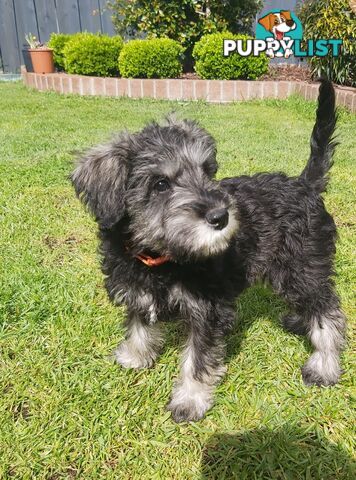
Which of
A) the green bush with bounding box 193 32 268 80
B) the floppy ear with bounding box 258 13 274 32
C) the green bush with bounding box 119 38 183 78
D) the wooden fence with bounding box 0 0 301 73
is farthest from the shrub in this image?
the wooden fence with bounding box 0 0 301 73

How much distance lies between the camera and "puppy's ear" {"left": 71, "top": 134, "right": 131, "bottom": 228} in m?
2.38

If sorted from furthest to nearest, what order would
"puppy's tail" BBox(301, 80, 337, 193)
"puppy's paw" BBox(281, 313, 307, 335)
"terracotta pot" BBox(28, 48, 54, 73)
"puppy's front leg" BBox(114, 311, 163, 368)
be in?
"terracotta pot" BBox(28, 48, 54, 73)
"puppy's paw" BBox(281, 313, 307, 335)
"puppy's front leg" BBox(114, 311, 163, 368)
"puppy's tail" BBox(301, 80, 337, 193)

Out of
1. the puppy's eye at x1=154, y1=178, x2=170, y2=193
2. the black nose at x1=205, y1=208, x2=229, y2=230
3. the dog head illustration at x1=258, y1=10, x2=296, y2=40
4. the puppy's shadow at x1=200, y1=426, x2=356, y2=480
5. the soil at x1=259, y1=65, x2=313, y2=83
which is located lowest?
the puppy's shadow at x1=200, y1=426, x2=356, y2=480

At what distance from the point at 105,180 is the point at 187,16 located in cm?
955

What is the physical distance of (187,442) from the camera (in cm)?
246

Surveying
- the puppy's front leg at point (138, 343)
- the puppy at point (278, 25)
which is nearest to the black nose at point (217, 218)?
the puppy's front leg at point (138, 343)

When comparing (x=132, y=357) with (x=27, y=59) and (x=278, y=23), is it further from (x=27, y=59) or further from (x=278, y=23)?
(x=278, y=23)

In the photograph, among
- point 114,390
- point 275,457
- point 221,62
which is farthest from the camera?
point 221,62

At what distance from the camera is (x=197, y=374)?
2.59 meters

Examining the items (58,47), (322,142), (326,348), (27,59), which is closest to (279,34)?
(58,47)

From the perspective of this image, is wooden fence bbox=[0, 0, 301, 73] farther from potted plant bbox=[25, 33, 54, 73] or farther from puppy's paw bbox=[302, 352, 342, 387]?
puppy's paw bbox=[302, 352, 342, 387]

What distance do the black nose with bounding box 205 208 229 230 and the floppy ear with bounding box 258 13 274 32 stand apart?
1065 centimetres

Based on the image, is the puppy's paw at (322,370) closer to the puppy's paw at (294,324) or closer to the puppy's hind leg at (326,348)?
the puppy's hind leg at (326,348)

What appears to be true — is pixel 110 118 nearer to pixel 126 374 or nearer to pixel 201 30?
pixel 201 30
